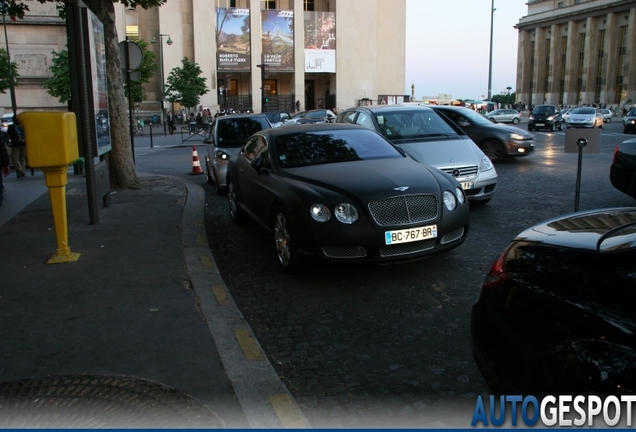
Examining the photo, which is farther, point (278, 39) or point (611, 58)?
point (611, 58)

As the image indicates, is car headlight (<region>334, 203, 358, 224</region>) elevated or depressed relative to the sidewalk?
elevated

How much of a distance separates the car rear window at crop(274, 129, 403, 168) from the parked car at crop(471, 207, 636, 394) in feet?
13.3

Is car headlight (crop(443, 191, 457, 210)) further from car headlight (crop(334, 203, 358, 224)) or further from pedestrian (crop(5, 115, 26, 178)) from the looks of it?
pedestrian (crop(5, 115, 26, 178))

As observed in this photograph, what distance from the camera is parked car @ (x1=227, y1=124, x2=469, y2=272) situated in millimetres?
5859

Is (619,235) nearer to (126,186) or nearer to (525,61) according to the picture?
(126,186)

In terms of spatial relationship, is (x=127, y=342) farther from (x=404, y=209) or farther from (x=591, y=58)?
(x=591, y=58)

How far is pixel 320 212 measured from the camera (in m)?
5.95

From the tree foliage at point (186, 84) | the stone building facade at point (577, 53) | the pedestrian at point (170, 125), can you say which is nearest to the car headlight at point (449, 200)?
the pedestrian at point (170, 125)

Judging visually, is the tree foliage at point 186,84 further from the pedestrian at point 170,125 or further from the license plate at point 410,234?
the license plate at point 410,234

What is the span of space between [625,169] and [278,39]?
188ft

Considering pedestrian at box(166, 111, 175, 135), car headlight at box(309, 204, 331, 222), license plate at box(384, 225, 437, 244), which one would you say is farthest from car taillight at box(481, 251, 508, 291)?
pedestrian at box(166, 111, 175, 135)

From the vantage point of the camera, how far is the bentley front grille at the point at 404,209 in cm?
589

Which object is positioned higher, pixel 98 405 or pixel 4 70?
pixel 4 70

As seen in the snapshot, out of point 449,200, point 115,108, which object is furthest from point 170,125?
point 449,200
